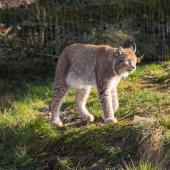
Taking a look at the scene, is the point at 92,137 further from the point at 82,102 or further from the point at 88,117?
the point at 82,102

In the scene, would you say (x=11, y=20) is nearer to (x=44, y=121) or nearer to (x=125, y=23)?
(x=125, y=23)

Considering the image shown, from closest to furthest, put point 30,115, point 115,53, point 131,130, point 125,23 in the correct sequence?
point 131,130 → point 115,53 → point 30,115 → point 125,23

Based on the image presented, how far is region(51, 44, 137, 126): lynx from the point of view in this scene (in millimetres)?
9094

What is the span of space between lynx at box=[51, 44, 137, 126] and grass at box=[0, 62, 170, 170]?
24 centimetres

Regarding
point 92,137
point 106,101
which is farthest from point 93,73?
point 92,137

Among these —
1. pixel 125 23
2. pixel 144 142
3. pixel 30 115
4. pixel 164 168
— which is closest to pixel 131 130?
pixel 144 142

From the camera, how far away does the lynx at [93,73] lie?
358 inches

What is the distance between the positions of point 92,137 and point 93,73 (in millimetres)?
1088

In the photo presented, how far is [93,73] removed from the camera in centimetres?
941

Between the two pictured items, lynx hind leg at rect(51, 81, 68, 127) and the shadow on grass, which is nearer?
the shadow on grass

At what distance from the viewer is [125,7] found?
14344mm

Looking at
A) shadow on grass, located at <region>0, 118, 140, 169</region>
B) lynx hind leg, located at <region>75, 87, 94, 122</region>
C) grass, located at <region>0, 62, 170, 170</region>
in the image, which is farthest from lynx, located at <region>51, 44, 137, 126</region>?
shadow on grass, located at <region>0, 118, 140, 169</region>

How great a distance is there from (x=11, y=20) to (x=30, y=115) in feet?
14.3

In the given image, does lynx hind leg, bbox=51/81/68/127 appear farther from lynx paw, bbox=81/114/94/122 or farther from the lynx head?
the lynx head
